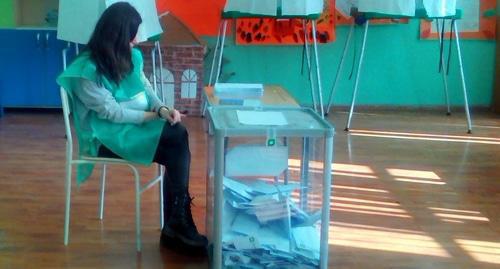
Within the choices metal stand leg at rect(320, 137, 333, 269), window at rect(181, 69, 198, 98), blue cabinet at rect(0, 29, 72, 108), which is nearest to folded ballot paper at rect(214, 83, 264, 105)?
metal stand leg at rect(320, 137, 333, 269)

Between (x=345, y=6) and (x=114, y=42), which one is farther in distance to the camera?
(x=345, y=6)

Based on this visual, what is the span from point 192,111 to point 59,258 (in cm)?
306

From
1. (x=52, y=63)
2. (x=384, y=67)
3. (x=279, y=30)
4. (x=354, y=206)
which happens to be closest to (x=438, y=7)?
(x=384, y=67)

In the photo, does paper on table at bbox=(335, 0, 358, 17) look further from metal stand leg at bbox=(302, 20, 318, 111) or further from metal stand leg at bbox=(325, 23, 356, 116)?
metal stand leg at bbox=(302, 20, 318, 111)

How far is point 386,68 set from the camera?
607 cm

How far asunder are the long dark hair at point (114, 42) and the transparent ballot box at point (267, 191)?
40 centimetres

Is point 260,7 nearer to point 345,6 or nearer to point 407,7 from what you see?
point 407,7

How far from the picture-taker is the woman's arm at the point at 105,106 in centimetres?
267

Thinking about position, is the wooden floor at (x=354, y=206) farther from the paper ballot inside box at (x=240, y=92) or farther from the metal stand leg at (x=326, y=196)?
the paper ballot inside box at (x=240, y=92)

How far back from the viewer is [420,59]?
Answer: 238 inches

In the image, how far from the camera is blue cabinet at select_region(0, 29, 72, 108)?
5496mm

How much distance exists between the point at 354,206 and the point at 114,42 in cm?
138

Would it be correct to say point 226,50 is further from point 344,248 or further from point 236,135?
point 236,135

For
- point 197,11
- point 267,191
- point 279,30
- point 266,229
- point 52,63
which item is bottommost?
point 266,229
